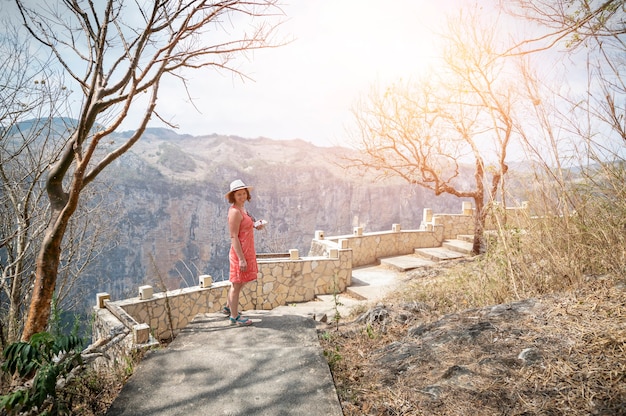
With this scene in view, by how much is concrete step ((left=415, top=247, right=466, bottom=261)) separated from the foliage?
11391 mm

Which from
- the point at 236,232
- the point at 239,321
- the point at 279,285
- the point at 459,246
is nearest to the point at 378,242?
the point at 459,246

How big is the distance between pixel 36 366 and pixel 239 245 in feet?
Answer: 6.93

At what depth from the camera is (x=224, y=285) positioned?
29.3 ft

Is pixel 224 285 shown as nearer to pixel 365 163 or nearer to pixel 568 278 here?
pixel 365 163

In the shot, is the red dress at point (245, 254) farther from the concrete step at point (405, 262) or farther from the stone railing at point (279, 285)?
the concrete step at point (405, 262)

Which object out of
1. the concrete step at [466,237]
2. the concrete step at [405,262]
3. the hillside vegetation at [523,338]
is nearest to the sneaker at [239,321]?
the hillside vegetation at [523,338]

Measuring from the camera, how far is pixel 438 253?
41.2 ft

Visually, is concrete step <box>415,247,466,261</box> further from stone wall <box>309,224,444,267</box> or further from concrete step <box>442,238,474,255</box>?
stone wall <box>309,224,444,267</box>

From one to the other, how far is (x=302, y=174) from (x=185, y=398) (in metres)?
54.5

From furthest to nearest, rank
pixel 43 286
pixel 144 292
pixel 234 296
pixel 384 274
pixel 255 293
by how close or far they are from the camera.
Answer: pixel 384 274 < pixel 255 293 < pixel 144 292 < pixel 234 296 < pixel 43 286

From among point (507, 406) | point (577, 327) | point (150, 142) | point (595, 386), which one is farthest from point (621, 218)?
point (150, 142)

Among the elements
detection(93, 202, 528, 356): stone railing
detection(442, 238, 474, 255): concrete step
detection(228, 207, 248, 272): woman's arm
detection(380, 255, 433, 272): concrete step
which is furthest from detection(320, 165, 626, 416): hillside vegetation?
detection(442, 238, 474, 255): concrete step

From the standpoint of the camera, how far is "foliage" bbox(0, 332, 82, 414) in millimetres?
1869

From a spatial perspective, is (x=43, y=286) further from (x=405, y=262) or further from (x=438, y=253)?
(x=438, y=253)
